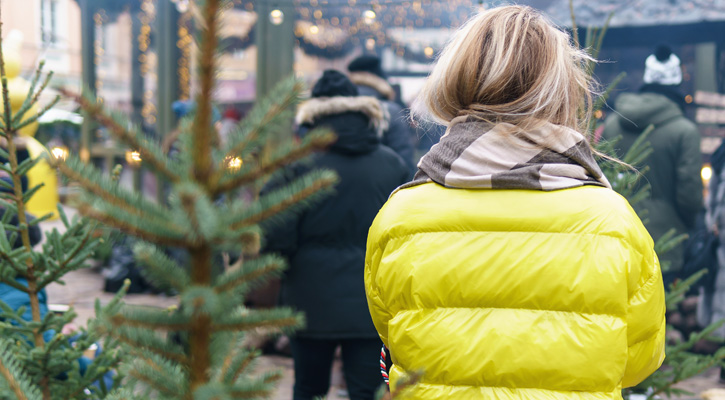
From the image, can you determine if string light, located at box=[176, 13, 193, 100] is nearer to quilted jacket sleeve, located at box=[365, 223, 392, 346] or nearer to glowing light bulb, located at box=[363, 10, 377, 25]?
glowing light bulb, located at box=[363, 10, 377, 25]

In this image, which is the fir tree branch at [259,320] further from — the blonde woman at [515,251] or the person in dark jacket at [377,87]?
the person in dark jacket at [377,87]

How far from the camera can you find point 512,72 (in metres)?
1.52

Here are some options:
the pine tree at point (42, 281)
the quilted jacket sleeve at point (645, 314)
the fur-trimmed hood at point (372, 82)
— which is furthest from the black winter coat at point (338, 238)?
the fur-trimmed hood at point (372, 82)

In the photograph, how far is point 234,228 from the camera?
681 mm

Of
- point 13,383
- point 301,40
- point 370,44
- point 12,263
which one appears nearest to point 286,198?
point 13,383

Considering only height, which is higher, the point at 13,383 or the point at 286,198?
the point at 286,198

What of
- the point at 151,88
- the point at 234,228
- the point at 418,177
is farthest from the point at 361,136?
the point at 151,88

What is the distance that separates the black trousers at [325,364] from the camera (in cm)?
318

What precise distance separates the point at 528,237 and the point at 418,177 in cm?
31

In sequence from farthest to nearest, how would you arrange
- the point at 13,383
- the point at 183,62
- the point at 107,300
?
the point at 183,62
the point at 107,300
the point at 13,383

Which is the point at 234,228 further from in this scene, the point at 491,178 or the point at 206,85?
the point at 491,178

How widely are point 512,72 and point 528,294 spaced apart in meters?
0.48

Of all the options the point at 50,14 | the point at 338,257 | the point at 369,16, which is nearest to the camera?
the point at 338,257

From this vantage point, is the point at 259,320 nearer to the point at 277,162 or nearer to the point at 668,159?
the point at 277,162
